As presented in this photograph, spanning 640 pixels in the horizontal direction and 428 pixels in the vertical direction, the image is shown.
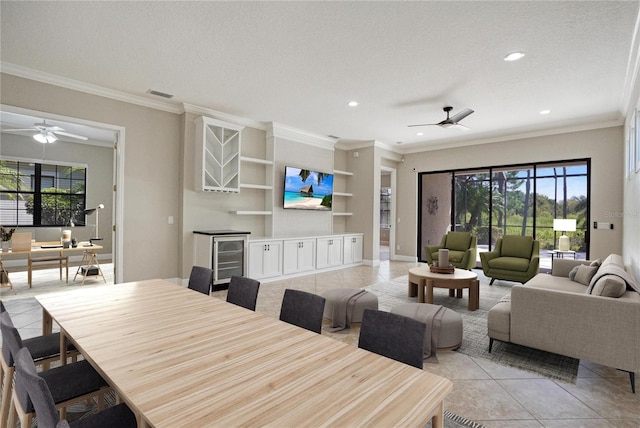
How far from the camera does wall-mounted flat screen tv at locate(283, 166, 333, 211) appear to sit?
21.2 ft

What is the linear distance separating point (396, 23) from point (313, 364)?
2817 mm

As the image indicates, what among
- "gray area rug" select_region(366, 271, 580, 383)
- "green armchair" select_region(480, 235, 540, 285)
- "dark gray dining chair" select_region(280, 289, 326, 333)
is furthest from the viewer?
"green armchair" select_region(480, 235, 540, 285)

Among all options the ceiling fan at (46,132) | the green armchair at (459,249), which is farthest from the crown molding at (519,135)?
the ceiling fan at (46,132)

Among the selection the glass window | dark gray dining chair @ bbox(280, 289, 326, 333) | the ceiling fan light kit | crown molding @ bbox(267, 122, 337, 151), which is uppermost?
crown molding @ bbox(267, 122, 337, 151)

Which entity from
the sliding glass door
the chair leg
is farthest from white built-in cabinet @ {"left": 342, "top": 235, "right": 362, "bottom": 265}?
the chair leg

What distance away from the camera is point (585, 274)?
3.84 meters

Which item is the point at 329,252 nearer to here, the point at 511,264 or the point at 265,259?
the point at 265,259

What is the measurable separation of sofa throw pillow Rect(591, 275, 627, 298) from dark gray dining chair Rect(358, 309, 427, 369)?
6.47 ft

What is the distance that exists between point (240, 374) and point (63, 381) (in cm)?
107

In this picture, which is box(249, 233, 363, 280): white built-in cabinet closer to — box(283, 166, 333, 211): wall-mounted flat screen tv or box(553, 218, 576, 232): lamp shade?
box(283, 166, 333, 211): wall-mounted flat screen tv

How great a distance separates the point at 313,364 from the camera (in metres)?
1.29

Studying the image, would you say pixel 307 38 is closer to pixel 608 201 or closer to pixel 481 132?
pixel 481 132

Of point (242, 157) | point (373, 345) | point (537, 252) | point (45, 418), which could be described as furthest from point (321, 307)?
point (537, 252)

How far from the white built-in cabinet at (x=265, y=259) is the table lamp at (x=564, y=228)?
A: 195 inches
